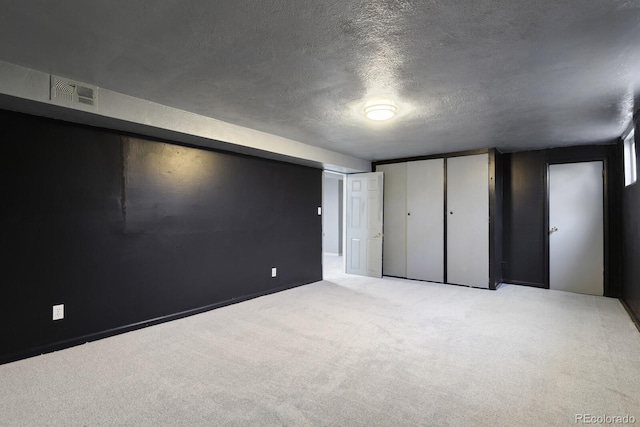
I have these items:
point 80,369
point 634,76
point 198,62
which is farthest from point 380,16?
point 80,369

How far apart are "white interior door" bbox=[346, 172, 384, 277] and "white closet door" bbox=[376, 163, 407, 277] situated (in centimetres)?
26

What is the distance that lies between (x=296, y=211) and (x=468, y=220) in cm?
287

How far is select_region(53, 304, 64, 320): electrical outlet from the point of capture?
2963 mm

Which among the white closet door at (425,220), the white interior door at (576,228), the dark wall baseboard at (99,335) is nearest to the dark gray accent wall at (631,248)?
the white interior door at (576,228)

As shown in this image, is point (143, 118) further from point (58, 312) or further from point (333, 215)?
point (333, 215)

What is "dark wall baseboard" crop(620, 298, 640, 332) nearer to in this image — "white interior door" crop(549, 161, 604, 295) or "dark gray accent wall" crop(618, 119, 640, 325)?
"dark gray accent wall" crop(618, 119, 640, 325)

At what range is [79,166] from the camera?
312 cm

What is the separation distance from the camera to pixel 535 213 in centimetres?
550

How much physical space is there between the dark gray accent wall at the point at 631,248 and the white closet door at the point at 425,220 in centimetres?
237

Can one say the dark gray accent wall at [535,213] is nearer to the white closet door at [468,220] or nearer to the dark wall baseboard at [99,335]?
the white closet door at [468,220]

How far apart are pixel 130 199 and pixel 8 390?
182 centimetres

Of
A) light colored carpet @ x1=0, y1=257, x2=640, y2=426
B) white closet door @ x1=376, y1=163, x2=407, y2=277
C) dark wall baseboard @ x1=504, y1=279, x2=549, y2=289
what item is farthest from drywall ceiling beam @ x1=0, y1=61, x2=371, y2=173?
dark wall baseboard @ x1=504, y1=279, x2=549, y2=289

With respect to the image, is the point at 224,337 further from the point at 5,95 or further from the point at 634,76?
the point at 634,76

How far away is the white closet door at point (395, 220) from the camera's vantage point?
20.6ft
